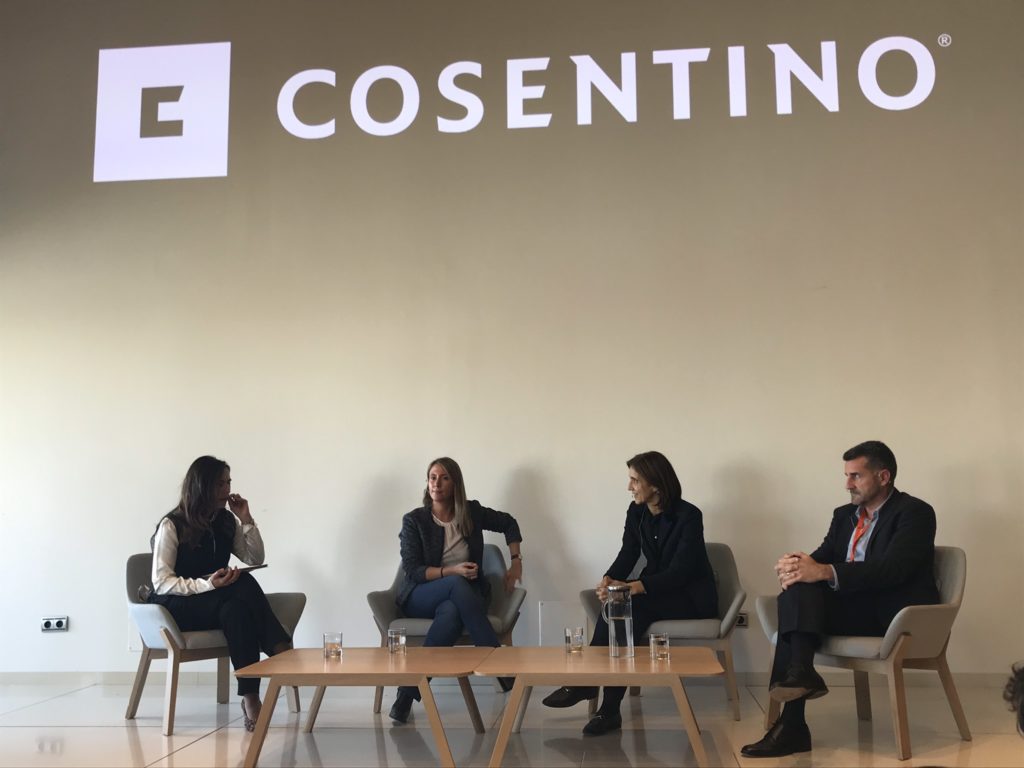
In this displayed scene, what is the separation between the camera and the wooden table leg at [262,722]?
9.88 feet

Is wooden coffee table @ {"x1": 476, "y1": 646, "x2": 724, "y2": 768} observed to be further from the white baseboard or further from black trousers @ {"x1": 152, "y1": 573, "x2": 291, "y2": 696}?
the white baseboard

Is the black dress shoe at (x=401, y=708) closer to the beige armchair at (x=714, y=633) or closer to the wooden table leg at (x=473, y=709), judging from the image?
the wooden table leg at (x=473, y=709)

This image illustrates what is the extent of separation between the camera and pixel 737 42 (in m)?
4.95

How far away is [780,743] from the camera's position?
124 inches

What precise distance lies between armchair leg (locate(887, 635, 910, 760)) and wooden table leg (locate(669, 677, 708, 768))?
69 centimetres

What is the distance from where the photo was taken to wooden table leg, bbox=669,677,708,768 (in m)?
2.87

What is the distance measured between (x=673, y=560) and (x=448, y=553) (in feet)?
3.41

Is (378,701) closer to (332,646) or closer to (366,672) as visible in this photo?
(332,646)

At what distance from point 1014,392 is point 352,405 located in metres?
3.20

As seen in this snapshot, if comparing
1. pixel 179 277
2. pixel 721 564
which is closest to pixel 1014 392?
pixel 721 564

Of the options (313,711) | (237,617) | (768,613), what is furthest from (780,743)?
(237,617)

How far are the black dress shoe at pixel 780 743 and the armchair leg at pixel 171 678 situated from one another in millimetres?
2096

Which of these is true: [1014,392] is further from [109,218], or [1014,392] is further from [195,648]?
[109,218]

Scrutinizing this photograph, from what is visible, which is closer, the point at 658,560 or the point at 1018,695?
the point at 1018,695
